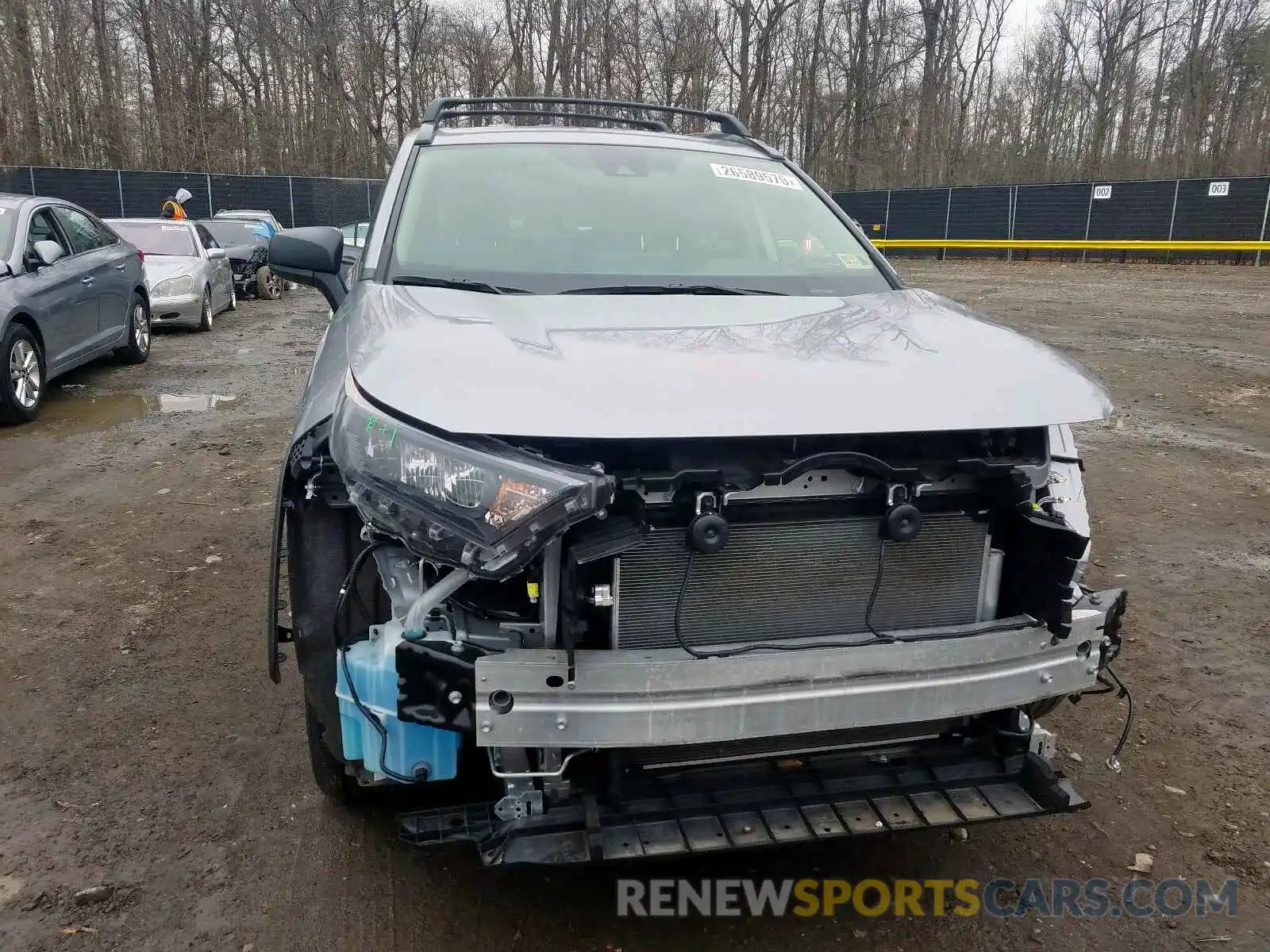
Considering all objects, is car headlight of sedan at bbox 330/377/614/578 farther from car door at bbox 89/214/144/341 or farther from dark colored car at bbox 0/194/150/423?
car door at bbox 89/214/144/341

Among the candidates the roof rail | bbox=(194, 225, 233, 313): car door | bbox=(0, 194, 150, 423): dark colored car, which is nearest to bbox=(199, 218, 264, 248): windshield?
bbox=(194, 225, 233, 313): car door

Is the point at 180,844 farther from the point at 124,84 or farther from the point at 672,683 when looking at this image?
the point at 124,84

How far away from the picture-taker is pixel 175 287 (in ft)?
38.6

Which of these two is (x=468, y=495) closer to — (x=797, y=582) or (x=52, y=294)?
(x=797, y=582)

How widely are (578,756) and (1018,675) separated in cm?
99

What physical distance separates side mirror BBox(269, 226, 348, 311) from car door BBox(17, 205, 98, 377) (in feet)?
15.6

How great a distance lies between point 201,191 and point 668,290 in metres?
29.2

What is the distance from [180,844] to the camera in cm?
258

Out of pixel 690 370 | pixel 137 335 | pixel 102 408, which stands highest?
pixel 690 370

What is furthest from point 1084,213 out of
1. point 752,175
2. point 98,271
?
point 752,175

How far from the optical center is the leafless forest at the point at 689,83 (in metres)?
31.3

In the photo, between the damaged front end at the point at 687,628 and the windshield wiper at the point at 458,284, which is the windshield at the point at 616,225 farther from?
the damaged front end at the point at 687,628

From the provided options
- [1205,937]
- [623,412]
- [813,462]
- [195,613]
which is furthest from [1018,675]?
[195,613]

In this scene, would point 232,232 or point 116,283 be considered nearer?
point 116,283
